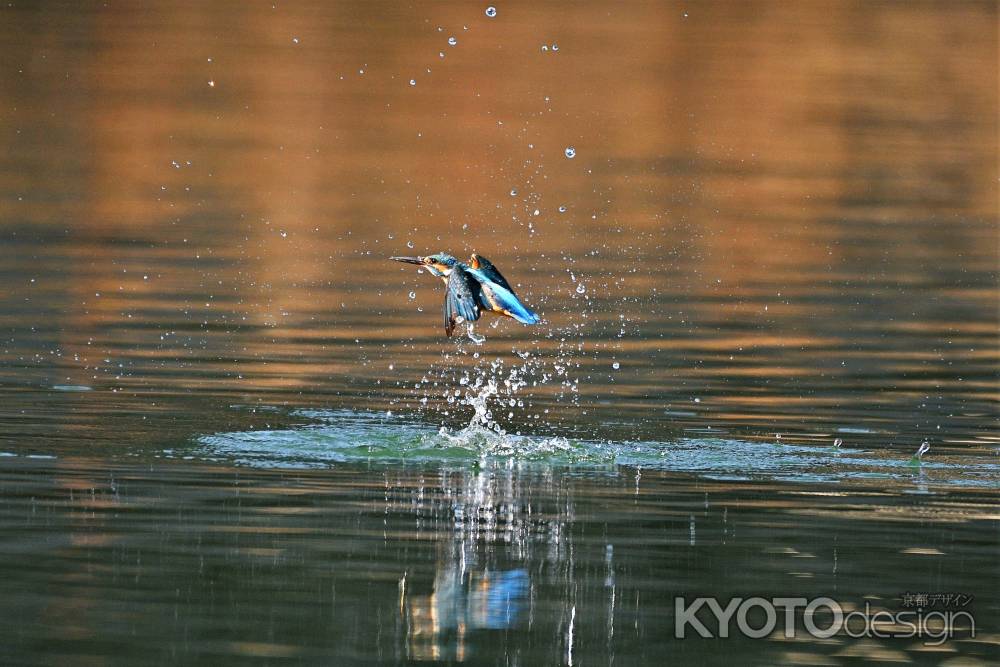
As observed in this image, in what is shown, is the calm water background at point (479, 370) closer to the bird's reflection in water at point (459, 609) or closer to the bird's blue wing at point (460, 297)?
the bird's reflection in water at point (459, 609)

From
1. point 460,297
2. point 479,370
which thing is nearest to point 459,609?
point 460,297

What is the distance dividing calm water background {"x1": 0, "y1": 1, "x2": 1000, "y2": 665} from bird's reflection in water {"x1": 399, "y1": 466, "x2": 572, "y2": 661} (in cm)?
2

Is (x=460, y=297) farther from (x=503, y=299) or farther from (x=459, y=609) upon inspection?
(x=459, y=609)

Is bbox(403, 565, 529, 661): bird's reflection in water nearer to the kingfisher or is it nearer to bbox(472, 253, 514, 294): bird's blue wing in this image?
the kingfisher

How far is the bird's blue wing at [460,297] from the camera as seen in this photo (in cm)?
973

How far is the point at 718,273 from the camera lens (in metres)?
17.5

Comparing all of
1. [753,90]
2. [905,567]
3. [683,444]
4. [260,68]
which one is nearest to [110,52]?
[260,68]

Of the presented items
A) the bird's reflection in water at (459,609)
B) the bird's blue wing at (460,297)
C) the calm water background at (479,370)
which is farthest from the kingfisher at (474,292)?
the bird's reflection in water at (459,609)

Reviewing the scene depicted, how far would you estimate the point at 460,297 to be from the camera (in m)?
9.81

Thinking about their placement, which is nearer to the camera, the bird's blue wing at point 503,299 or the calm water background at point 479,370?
the calm water background at point 479,370

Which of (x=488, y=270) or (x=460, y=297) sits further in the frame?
(x=488, y=270)

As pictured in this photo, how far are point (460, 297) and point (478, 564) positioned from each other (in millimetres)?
2107

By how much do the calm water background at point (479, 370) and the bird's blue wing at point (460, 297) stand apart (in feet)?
2.42

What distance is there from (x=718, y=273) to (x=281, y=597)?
412 inches
